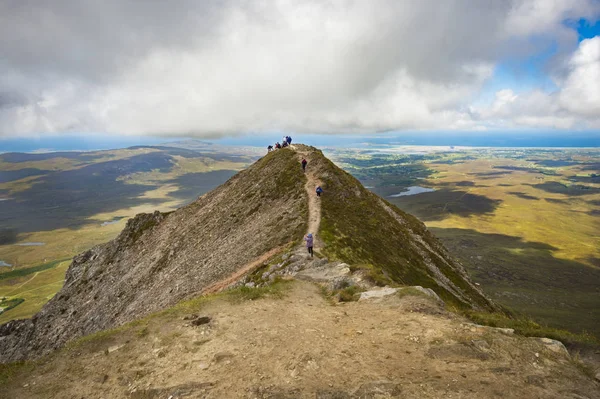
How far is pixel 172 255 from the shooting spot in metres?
63.0

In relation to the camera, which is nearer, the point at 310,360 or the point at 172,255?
the point at 310,360

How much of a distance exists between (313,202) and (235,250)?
1564cm

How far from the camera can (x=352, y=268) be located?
109 feet

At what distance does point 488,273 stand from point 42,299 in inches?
10912

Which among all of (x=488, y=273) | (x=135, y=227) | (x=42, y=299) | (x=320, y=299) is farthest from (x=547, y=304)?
(x=42, y=299)

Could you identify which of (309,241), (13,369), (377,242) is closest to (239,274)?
(309,241)

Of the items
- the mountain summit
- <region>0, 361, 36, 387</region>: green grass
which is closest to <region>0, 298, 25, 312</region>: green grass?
the mountain summit

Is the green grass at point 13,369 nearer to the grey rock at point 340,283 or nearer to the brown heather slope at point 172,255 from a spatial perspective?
Answer: the brown heather slope at point 172,255

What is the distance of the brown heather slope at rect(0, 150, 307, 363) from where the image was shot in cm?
4862

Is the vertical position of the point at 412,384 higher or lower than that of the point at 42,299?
higher

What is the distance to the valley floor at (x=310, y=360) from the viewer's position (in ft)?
48.1

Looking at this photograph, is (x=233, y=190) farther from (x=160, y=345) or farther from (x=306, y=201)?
(x=160, y=345)

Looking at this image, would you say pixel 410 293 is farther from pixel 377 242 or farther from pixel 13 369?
pixel 13 369

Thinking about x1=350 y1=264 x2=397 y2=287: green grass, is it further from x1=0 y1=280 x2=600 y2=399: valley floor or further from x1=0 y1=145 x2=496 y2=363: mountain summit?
x1=0 y1=280 x2=600 y2=399: valley floor
